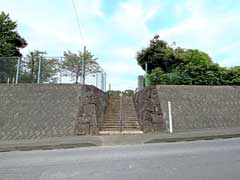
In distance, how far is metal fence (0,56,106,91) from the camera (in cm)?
1542

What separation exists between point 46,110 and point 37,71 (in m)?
3.94

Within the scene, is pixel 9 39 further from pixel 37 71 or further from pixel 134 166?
pixel 134 166

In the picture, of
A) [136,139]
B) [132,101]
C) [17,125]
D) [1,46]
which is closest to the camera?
[136,139]

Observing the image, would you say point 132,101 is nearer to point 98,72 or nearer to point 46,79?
point 98,72

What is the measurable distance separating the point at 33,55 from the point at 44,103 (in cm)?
523

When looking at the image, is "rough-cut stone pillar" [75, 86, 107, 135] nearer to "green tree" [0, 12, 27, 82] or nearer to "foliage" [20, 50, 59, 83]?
"foliage" [20, 50, 59, 83]

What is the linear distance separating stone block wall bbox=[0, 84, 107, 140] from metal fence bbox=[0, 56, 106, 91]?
118 cm

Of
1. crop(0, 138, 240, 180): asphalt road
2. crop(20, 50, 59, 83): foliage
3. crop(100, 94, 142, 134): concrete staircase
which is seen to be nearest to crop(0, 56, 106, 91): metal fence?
crop(20, 50, 59, 83): foliage

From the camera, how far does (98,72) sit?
17766 millimetres

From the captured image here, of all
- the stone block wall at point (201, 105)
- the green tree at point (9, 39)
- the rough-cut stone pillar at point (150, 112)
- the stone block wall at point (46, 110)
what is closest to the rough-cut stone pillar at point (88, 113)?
the stone block wall at point (46, 110)

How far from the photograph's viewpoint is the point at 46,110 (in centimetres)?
1299

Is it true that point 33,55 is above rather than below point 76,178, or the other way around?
above

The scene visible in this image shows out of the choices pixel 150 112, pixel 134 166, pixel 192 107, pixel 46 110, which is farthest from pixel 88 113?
pixel 134 166

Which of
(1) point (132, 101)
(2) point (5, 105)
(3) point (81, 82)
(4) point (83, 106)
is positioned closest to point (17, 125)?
(2) point (5, 105)
